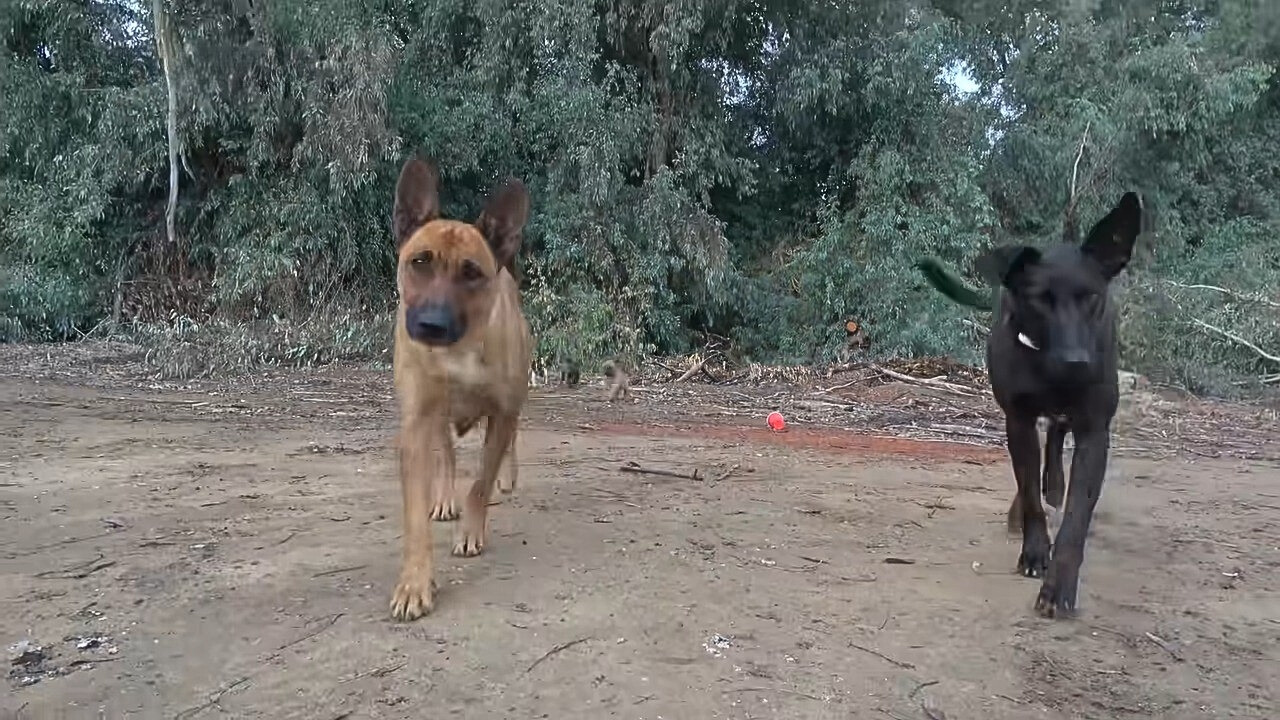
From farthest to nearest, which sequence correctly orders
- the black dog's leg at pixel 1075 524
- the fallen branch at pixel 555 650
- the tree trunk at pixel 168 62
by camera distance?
the tree trunk at pixel 168 62, the black dog's leg at pixel 1075 524, the fallen branch at pixel 555 650

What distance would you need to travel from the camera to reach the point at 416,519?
3.39 meters

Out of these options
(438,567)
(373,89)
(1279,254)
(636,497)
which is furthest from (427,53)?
(1279,254)

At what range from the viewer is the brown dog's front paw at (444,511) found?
459cm

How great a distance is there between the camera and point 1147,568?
3.97 meters

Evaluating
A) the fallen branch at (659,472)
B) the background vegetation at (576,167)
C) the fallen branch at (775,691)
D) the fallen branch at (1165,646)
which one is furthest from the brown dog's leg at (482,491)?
the background vegetation at (576,167)

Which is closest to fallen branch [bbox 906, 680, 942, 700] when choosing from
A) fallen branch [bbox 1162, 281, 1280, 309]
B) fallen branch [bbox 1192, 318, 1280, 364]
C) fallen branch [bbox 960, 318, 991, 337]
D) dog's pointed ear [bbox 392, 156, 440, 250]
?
dog's pointed ear [bbox 392, 156, 440, 250]

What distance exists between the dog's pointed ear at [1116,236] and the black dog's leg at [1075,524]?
0.59 m

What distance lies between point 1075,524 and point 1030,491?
38 cm

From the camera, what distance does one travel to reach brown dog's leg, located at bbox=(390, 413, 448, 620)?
3229 mm

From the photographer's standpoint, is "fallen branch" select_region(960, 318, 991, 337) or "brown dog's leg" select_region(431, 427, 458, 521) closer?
"brown dog's leg" select_region(431, 427, 458, 521)

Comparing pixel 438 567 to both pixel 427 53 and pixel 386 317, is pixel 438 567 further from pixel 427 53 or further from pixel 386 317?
pixel 427 53

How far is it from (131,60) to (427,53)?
4672 mm

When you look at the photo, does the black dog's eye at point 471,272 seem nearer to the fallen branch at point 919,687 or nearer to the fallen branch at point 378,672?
the fallen branch at point 378,672

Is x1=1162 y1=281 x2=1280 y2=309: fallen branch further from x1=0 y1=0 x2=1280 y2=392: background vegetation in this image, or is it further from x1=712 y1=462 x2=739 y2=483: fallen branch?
x1=712 y1=462 x2=739 y2=483: fallen branch
